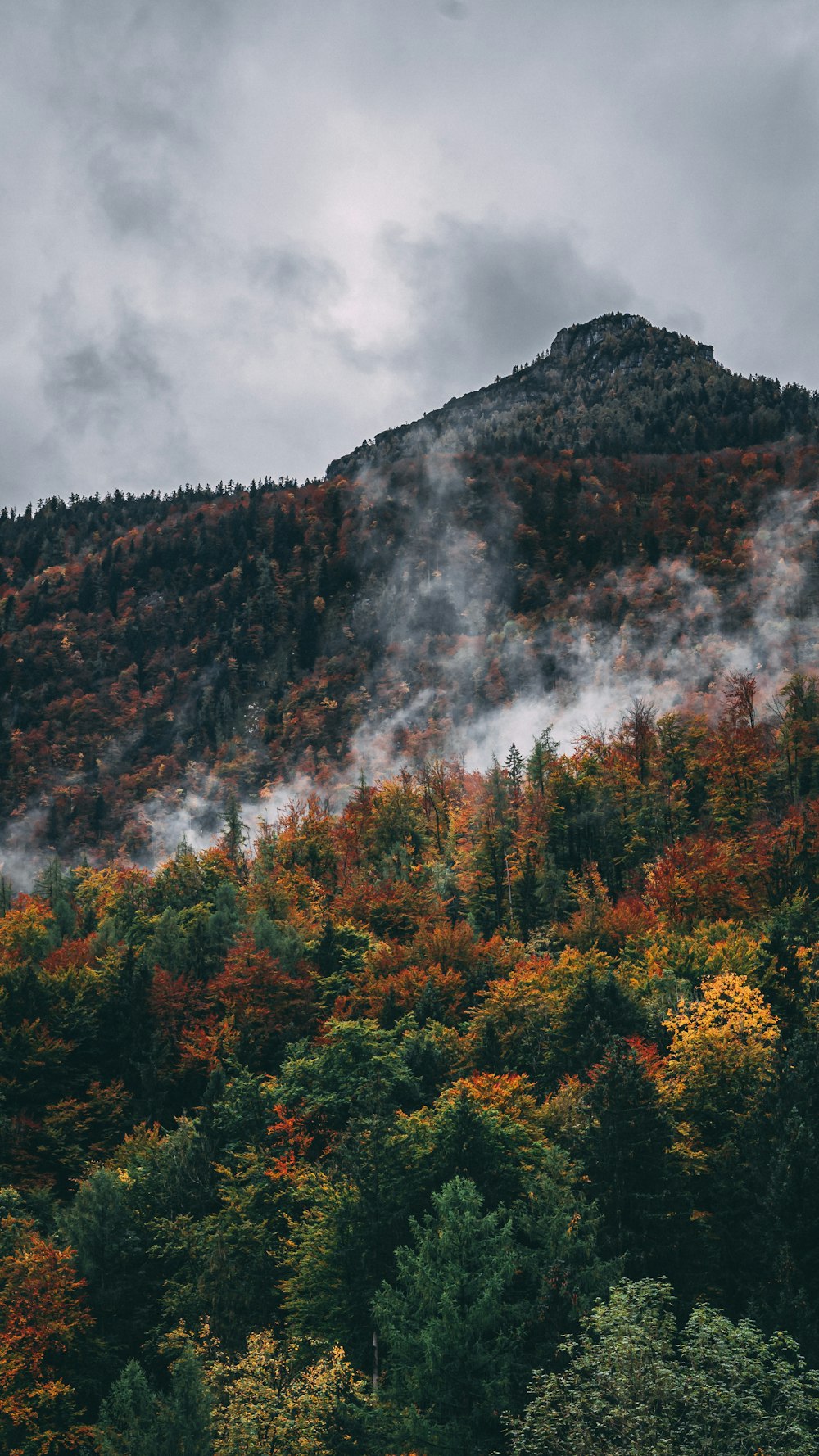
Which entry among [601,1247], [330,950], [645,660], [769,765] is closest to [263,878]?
[330,950]

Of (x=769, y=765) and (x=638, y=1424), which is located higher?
(x=769, y=765)

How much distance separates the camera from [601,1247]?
44.8 meters

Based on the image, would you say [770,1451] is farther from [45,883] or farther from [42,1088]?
[45,883]

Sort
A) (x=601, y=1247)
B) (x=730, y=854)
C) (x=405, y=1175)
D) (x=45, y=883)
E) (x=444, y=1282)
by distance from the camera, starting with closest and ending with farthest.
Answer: (x=444, y=1282) → (x=601, y=1247) → (x=405, y=1175) → (x=730, y=854) → (x=45, y=883)

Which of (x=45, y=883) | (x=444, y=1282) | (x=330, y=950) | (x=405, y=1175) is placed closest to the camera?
(x=444, y=1282)

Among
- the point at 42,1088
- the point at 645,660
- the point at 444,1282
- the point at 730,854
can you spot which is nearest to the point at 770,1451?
the point at 444,1282

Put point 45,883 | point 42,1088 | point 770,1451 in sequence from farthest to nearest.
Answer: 1. point 45,883
2. point 42,1088
3. point 770,1451

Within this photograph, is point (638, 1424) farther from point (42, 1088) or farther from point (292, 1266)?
point (42, 1088)

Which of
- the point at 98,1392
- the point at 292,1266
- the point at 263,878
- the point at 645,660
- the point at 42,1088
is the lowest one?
the point at 98,1392

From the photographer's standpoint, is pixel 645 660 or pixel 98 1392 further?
pixel 645 660

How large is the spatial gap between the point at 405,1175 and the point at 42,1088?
3274 cm

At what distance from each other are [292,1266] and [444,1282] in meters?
13.6

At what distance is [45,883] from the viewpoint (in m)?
124

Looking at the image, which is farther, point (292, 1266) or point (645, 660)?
point (645, 660)
